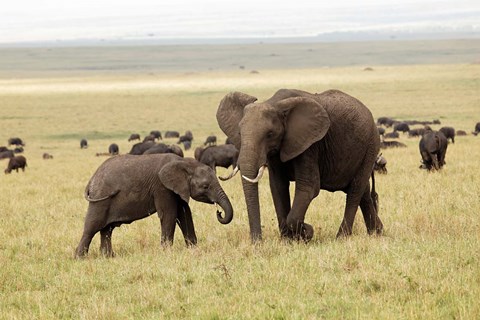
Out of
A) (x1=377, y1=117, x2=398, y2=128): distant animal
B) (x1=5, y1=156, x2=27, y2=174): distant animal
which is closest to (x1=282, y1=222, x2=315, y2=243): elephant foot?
(x1=5, y1=156, x2=27, y2=174): distant animal

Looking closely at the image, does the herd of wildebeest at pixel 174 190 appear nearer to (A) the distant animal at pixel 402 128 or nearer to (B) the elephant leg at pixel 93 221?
(B) the elephant leg at pixel 93 221

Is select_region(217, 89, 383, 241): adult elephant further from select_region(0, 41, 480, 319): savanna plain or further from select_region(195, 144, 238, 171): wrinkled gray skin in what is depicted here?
select_region(195, 144, 238, 171): wrinkled gray skin

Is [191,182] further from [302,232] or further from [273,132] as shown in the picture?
[302,232]

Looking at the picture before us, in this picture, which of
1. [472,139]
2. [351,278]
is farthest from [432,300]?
[472,139]

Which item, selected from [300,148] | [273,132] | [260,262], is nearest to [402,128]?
[300,148]

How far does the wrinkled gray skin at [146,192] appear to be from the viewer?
37.9 feet

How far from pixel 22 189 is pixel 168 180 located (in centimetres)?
1227

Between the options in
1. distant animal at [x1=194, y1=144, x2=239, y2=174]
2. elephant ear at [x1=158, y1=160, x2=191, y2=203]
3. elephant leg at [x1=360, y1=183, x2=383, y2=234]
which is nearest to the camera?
elephant ear at [x1=158, y1=160, x2=191, y2=203]

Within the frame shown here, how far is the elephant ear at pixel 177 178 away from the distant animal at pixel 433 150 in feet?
36.5

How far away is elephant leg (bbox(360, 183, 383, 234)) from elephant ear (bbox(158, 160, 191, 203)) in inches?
109

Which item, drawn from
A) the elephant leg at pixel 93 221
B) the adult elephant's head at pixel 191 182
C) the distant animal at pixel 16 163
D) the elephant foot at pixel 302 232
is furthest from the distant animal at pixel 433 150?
the distant animal at pixel 16 163

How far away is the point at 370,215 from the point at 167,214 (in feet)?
9.95

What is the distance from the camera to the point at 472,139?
116ft

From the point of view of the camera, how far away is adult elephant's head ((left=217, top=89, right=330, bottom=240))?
34.7ft
